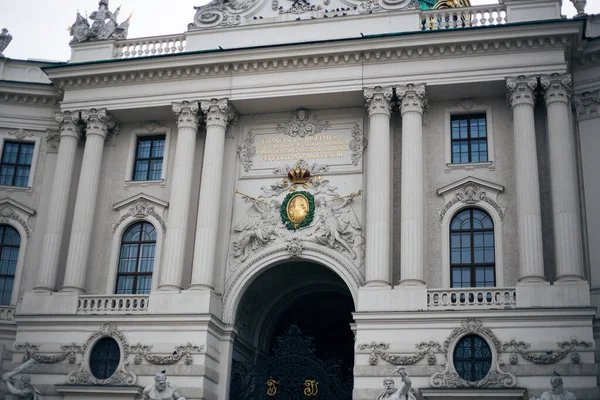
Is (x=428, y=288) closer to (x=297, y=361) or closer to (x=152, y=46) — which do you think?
(x=297, y=361)

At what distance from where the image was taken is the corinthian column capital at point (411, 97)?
93.0ft

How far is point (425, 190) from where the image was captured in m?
28.1

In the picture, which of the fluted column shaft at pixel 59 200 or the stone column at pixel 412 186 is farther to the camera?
the fluted column shaft at pixel 59 200

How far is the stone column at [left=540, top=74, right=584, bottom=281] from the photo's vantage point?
82.6 ft

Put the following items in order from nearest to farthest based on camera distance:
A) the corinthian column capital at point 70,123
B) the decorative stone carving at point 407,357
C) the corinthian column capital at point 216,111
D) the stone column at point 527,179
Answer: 1. the decorative stone carving at point 407,357
2. the stone column at point 527,179
3. the corinthian column capital at point 216,111
4. the corinthian column capital at point 70,123

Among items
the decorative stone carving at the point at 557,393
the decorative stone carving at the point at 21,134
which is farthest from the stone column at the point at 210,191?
the decorative stone carving at the point at 557,393

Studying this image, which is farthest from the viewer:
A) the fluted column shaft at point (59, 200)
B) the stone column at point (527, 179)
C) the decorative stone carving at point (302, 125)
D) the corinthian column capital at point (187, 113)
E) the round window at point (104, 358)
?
the decorative stone carving at point (302, 125)

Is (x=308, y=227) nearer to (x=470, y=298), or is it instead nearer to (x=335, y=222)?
(x=335, y=222)

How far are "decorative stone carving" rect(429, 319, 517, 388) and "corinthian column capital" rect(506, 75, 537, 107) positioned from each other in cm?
742

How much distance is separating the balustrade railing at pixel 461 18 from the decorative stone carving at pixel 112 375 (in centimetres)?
1450

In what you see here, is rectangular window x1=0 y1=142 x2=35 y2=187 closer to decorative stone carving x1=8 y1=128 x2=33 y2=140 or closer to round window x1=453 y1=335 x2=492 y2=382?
decorative stone carving x1=8 y1=128 x2=33 y2=140

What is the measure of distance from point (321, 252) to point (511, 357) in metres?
7.21

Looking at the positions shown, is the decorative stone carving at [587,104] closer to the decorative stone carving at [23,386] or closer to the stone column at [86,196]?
the stone column at [86,196]

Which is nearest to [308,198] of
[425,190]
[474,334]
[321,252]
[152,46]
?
[321,252]
